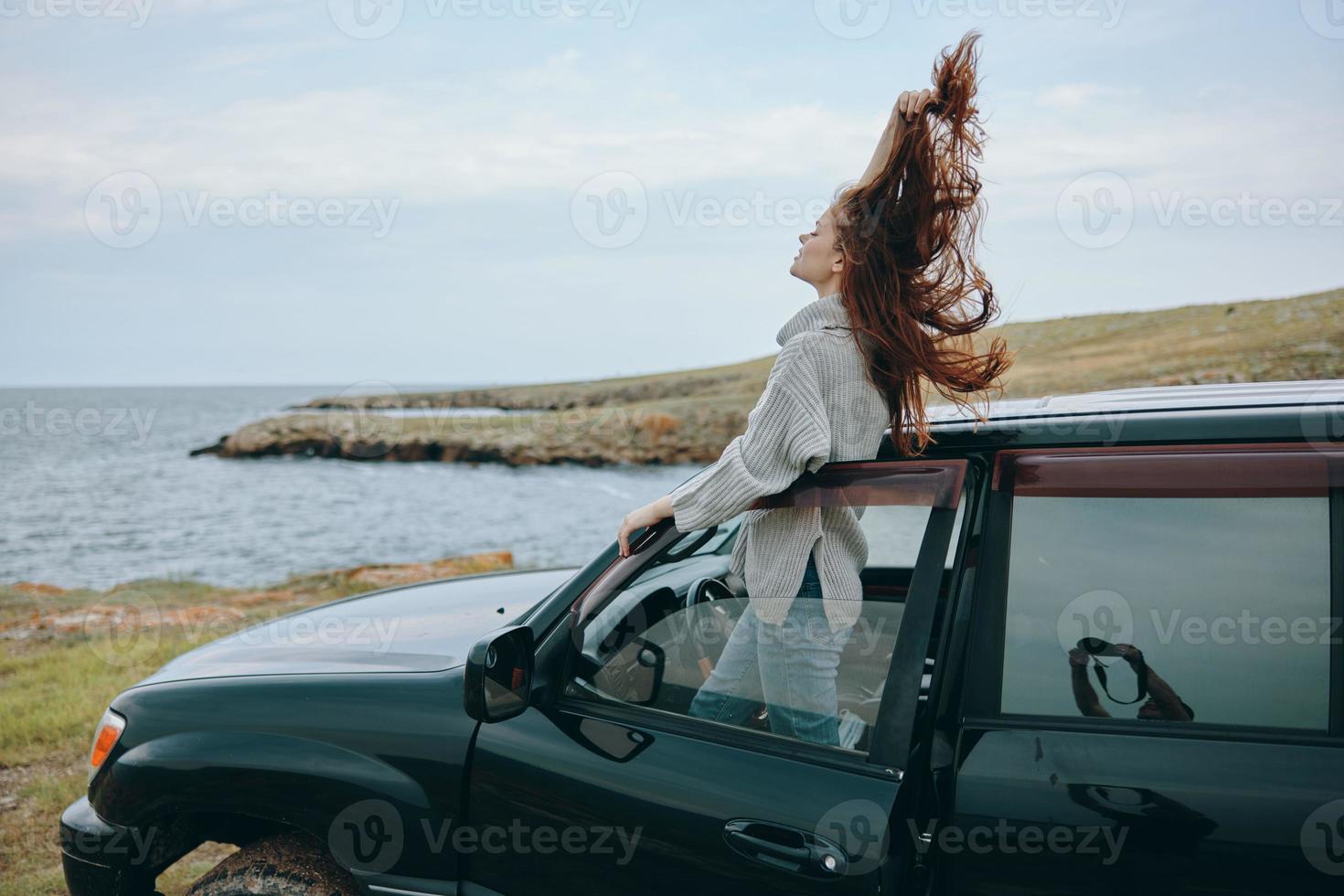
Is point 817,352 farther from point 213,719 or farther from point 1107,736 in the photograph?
point 213,719

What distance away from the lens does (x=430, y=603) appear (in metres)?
3.11

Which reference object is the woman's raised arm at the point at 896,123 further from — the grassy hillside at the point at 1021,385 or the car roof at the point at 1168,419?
the grassy hillside at the point at 1021,385

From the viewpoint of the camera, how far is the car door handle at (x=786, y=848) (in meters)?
1.71

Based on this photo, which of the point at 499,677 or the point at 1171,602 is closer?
A: the point at 1171,602

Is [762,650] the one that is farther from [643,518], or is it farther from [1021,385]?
[1021,385]

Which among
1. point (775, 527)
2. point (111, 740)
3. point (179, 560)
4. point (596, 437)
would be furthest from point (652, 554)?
point (596, 437)

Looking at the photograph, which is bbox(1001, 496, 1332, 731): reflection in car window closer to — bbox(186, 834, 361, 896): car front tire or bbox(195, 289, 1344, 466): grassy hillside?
bbox(186, 834, 361, 896): car front tire

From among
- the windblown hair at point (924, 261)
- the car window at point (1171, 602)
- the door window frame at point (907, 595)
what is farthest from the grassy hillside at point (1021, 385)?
the car window at point (1171, 602)

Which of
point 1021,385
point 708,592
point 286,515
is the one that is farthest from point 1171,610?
point 1021,385

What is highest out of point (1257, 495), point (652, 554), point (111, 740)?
point (1257, 495)

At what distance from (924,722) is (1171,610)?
47 centimetres

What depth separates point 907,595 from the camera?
5.99ft

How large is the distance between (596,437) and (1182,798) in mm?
38384

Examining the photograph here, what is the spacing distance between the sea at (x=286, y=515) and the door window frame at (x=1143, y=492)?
7.53 m
